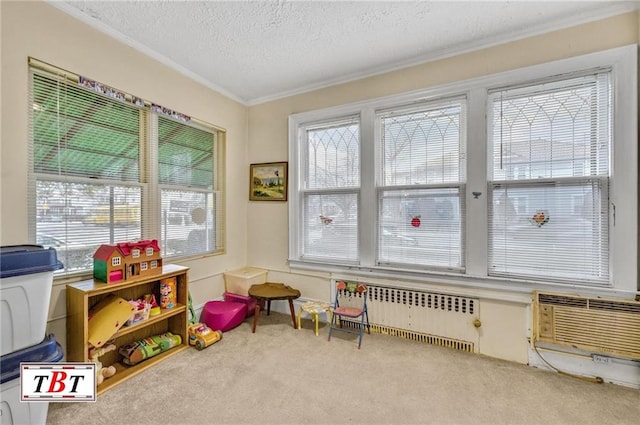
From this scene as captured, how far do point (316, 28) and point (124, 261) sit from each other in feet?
7.70

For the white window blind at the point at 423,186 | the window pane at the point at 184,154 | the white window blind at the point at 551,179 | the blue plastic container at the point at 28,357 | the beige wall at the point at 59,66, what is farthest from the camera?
the window pane at the point at 184,154

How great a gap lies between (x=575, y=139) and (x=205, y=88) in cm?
350

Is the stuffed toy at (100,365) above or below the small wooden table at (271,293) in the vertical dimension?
below

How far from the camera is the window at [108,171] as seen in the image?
73.0 inches

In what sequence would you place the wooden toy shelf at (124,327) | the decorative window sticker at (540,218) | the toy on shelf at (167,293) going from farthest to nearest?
the toy on shelf at (167,293), the decorative window sticker at (540,218), the wooden toy shelf at (124,327)

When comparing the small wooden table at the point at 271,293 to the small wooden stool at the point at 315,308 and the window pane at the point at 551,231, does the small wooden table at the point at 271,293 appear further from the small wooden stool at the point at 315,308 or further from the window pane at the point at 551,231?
the window pane at the point at 551,231

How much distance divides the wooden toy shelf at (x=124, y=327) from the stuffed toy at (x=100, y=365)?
0.12 ft

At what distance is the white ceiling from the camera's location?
1898 mm

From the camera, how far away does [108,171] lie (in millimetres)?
2207

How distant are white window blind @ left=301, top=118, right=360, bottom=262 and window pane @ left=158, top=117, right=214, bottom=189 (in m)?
1.13

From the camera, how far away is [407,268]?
2650mm

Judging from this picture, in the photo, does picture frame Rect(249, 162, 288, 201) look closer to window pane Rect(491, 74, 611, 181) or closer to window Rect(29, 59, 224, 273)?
window Rect(29, 59, 224, 273)

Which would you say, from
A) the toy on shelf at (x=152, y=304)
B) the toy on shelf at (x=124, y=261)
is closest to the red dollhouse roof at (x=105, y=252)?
the toy on shelf at (x=124, y=261)

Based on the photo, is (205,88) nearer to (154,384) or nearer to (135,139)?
(135,139)
